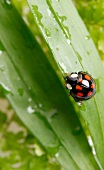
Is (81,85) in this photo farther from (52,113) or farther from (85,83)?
(52,113)

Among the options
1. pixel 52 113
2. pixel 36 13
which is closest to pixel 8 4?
pixel 36 13

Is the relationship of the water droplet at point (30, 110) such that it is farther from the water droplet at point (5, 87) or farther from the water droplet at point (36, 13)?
the water droplet at point (36, 13)

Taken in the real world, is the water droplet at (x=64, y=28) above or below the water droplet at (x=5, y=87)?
above

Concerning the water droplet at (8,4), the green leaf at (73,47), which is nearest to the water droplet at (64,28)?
the green leaf at (73,47)

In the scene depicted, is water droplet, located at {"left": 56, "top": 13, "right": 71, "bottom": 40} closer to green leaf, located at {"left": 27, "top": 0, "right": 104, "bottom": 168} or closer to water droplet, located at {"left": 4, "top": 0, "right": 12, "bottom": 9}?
green leaf, located at {"left": 27, "top": 0, "right": 104, "bottom": 168}

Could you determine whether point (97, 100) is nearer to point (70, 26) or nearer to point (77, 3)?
point (70, 26)
